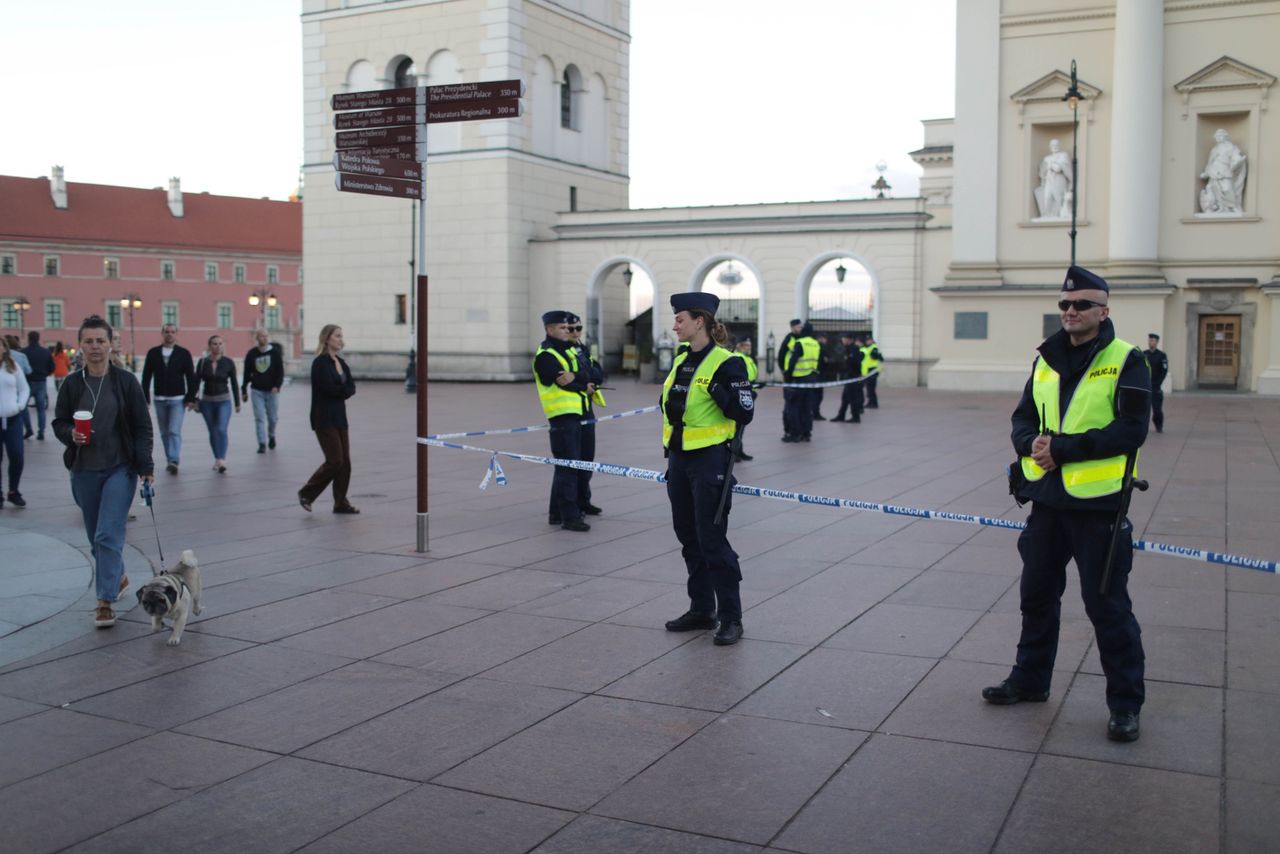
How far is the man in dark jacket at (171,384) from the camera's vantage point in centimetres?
1427

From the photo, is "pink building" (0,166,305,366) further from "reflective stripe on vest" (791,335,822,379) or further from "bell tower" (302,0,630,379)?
"reflective stripe on vest" (791,335,822,379)

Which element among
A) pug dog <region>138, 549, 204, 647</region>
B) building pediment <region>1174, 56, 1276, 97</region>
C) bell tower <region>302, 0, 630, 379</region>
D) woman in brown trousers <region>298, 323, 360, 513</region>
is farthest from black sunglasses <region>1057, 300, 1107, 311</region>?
bell tower <region>302, 0, 630, 379</region>

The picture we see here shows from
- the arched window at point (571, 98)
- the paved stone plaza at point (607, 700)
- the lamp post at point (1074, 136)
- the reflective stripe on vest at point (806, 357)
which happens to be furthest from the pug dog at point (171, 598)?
the arched window at point (571, 98)

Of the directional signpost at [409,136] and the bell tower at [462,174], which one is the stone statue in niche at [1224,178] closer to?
the bell tower at [462,174]

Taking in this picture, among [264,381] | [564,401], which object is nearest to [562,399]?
[564,401]

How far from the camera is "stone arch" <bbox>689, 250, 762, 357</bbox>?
38.5 metres

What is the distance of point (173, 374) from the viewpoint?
47.1 ft

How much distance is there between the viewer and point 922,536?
33.6 feet

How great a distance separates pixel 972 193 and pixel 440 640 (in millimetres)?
30677

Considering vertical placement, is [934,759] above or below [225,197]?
below

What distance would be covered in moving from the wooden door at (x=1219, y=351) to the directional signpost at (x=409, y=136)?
28145 mm

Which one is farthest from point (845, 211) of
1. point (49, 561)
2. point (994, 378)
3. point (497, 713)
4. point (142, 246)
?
point (142, 246)

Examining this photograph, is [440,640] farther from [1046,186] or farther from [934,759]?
[1046,186]

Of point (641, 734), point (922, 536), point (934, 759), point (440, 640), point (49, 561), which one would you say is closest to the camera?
point (934, 759)
